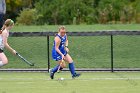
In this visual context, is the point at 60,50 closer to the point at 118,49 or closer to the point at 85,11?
the point at 118,49

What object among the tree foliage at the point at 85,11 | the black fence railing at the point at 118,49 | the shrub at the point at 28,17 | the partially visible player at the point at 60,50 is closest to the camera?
the partially visible player at the point at 60,50

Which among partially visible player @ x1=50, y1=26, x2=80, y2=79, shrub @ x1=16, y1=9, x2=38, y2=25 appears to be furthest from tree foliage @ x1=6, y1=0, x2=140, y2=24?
partially visible player @ x1=50, y1=26, x2=80, y2=79

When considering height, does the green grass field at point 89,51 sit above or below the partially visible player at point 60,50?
below

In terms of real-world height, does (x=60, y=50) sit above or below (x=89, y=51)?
above

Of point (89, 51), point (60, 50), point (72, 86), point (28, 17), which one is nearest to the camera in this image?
point (72, 86)

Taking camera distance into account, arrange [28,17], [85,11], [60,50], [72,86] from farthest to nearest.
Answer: [85,11], [28,17], [60,50], [72,86]

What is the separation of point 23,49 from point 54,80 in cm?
904

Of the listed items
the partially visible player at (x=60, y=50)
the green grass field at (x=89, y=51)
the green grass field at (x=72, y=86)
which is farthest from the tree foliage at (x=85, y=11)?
the green grass field at (x=72, y=86)

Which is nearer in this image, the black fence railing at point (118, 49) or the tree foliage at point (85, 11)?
the black fence railing at point (118, 49)

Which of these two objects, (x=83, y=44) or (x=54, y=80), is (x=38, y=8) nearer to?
(x=83, y=44)

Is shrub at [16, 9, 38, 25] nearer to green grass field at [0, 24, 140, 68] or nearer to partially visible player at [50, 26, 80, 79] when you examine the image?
green grass field at [0, 24, 140, 68]

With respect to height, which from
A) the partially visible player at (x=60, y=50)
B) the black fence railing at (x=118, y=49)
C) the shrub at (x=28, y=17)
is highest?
the partially visible player at (x=60, y=50)

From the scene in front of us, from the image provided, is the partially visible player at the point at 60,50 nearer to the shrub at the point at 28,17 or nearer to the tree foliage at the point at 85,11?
the tree foliage at the point at 85,11

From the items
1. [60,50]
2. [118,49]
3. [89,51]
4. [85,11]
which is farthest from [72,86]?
[85,11]
